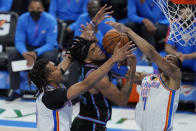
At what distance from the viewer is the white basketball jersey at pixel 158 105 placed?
124 inches

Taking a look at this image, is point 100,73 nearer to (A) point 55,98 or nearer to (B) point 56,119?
(A) point 55,98

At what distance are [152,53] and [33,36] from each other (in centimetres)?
349

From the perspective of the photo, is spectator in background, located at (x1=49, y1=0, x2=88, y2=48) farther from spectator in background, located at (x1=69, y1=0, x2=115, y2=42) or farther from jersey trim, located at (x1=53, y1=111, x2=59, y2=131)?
jersey trim, located at (x1=53, y1=111, x2=59, y2=131)

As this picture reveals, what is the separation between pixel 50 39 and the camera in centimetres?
601

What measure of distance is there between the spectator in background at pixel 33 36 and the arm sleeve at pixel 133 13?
1.36m

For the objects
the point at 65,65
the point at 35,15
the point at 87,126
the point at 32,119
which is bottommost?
the point at 32,119

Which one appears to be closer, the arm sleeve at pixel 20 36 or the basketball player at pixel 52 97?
the basketball player at pixel 52 97

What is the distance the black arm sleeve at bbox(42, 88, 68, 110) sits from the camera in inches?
112

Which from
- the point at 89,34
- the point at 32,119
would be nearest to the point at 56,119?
the point at 89,34

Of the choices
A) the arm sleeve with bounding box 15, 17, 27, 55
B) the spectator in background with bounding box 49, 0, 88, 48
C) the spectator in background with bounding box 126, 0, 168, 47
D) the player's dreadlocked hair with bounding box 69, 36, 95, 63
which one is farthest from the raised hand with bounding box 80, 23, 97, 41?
the spectator in background with bounding box 49, 0, 88, 48

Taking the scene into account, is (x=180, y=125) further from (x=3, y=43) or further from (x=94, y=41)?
(x=3, y=43)

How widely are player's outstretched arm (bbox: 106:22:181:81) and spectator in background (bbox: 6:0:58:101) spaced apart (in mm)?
3110

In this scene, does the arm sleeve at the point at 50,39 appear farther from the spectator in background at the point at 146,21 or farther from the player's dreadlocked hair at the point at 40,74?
the player's dreadlocked hair at the point at 40,74

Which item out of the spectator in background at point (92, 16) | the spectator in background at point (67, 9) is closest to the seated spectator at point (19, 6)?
the spectator in background at point (67, 9)
